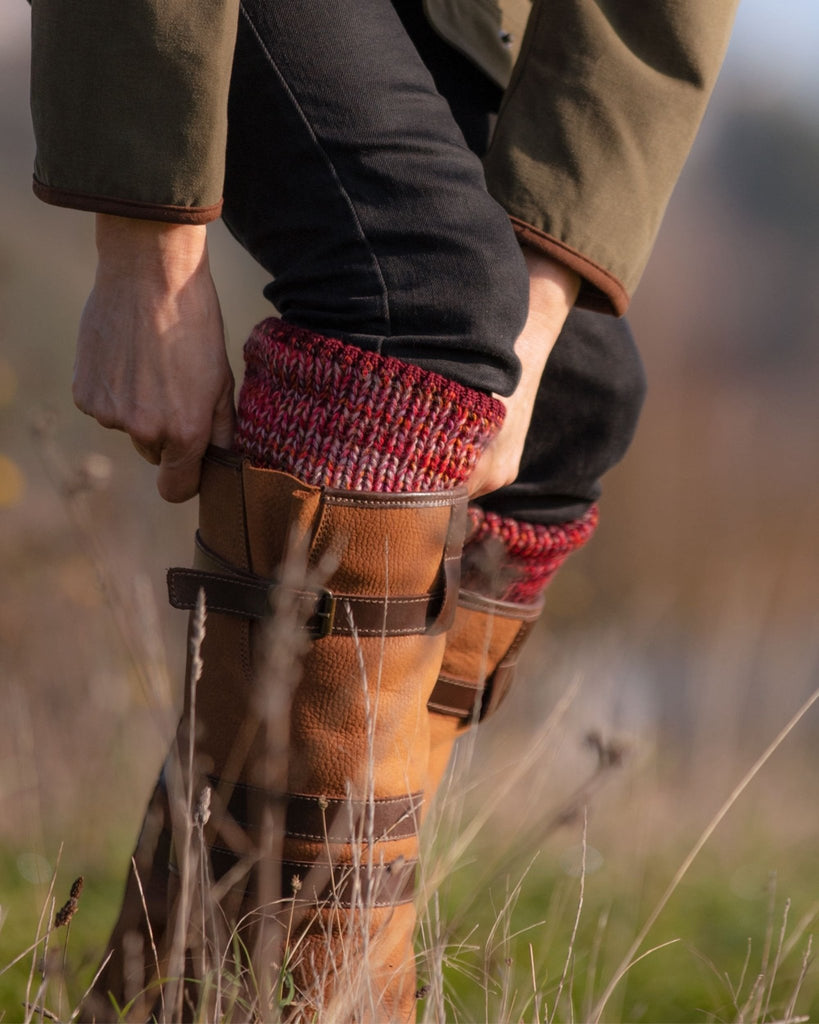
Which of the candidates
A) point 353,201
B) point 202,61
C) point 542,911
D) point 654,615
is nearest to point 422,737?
point 353,201

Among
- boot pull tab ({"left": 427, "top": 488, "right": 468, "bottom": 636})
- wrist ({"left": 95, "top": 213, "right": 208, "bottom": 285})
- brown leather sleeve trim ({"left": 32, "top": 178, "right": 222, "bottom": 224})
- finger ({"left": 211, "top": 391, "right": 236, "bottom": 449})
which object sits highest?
brown leather sleeve trim ({"left": 32, "top": 178, "right": 222, "bottom": 224})

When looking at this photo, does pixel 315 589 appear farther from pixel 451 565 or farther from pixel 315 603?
pixel 451 565

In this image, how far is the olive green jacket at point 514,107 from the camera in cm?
98

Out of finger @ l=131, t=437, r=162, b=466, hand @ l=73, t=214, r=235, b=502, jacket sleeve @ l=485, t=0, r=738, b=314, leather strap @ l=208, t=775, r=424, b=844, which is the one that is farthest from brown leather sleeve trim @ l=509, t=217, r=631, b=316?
leather strap @ l=208, t=775, r=424, b=844

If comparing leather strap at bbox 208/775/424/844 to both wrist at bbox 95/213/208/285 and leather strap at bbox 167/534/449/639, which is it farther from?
wrist at bbox 95/213/208/285

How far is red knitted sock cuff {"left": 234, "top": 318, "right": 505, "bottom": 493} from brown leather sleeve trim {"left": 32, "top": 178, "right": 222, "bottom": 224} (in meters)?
0.13

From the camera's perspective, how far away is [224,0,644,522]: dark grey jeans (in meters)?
1.02

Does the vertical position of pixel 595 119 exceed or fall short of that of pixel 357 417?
it exceeds it

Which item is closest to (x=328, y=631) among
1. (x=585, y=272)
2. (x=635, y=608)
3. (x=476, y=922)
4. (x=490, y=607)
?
(x=490, y=607)

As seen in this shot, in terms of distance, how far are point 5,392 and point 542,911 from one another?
256 cm

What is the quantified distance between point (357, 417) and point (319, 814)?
411 millimetres

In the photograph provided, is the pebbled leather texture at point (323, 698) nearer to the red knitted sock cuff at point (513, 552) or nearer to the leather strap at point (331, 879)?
the leather strap at point (331, 879)

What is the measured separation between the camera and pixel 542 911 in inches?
84.4

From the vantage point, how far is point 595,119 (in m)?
1.19
